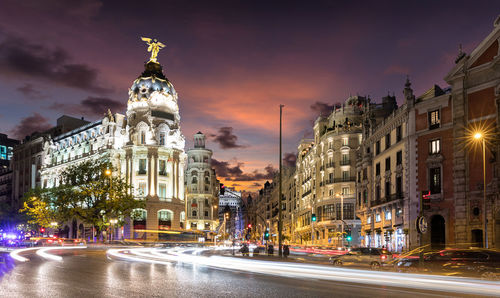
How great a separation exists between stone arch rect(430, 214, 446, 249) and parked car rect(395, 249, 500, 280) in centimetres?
2318

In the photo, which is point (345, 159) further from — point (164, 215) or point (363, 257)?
point (363, 257)

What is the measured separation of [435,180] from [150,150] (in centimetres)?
6023

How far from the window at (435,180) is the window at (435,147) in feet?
5.21

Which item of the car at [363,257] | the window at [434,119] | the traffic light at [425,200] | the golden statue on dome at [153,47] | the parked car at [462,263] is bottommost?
the car at [363,257]

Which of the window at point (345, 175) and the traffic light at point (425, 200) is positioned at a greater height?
the window at point (345, 175)

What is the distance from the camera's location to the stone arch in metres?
43.5

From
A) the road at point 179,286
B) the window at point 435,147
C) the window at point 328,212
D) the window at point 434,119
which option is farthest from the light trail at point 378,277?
the window at point 328,212

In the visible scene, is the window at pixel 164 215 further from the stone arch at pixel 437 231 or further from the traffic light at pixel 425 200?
the traffic light at pixel 425 200

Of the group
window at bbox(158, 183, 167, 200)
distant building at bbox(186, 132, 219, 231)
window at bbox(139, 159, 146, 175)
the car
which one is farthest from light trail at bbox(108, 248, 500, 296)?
distant building at bbox(186, 132, 219, 231)

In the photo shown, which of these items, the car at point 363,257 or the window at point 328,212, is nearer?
the car at point 363,257

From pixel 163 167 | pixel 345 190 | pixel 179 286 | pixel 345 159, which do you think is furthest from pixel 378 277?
pixel 163 167

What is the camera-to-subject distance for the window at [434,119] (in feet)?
146

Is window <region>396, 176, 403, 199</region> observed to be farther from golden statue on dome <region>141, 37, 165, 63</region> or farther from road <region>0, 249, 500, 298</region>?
golden statue on dome <region>141, 37, 165, 63</region>

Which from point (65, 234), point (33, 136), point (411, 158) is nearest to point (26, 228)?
point (65, 234)
